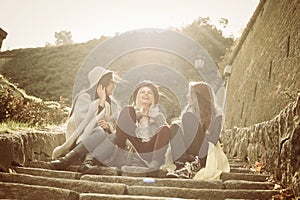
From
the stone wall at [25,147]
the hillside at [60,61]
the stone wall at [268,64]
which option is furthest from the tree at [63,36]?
the stone wall at [25,147]

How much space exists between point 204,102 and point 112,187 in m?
1.98

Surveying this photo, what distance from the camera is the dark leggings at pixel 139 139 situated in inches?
152

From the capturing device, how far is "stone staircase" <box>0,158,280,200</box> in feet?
8.79

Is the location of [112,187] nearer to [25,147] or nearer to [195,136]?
[25,147]

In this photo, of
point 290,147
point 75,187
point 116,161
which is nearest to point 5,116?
point 116,161

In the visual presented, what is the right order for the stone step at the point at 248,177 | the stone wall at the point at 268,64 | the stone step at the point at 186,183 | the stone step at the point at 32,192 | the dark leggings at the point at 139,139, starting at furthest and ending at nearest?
the stone wall at the point at 268,64 → the dark leggings at the point at 139,139 → the stone step at the point at 248,177 → the stone step at the point at 186,183 → the stone step at the point at 32,192

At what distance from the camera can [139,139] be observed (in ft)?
13.6

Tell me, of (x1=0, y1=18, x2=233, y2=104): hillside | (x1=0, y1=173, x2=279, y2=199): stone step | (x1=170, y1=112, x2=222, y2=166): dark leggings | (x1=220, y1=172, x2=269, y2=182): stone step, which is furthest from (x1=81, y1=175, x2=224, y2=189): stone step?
(x1=0, y1=18, x2=233, y2=104): hillside

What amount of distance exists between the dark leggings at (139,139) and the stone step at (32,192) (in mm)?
1324

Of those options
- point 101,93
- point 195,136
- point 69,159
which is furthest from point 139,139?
point 101,93

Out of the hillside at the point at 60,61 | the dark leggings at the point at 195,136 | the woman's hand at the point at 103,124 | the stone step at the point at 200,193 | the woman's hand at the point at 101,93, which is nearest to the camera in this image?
the stone step at the point at 200,193

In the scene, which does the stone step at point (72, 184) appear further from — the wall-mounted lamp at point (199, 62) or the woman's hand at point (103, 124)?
the wall-mounted lamp at point (199, 62)

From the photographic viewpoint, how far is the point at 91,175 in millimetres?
3350

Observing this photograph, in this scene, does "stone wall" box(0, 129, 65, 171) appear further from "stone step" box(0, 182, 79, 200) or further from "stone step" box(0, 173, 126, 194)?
"stone step" box(0, 182, 79, 200)
